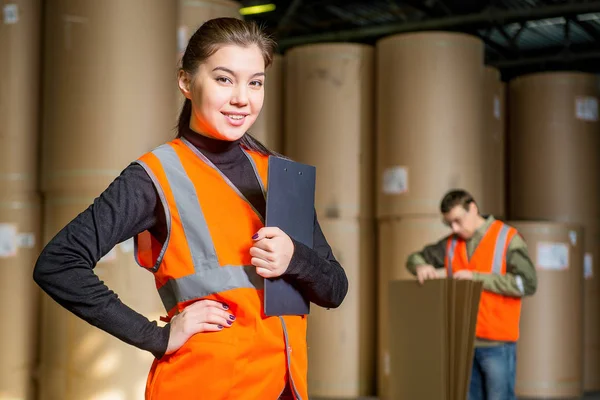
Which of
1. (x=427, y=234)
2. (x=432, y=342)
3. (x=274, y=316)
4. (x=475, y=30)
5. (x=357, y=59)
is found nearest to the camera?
(x=274, y=316)

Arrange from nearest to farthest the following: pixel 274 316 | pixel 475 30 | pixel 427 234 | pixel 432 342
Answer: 1. pixel 274 316
2. pixel 432 342
3. pixel 427 234
4. pixel 475 30

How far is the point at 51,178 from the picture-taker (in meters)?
3.60

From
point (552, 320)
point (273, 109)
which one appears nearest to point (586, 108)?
point (552, 320)

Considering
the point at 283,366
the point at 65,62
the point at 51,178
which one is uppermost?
the point at 65,62

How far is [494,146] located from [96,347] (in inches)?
150

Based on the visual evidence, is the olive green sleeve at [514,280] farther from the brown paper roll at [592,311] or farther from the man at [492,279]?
the brown paper roll at [592,311]

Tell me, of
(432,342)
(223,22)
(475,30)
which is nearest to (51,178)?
(432,342)

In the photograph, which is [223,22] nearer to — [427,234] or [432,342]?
[432,342]

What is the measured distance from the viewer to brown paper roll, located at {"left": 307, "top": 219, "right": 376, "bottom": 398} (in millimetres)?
5719

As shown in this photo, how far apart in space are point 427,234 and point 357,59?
4.43ft

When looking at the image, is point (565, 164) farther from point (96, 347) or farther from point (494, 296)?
point (96, 347)

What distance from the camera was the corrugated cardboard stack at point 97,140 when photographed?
136 inches

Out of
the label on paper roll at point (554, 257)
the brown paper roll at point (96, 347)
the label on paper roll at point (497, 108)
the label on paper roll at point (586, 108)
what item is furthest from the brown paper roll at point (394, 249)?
the brown paper roll at point (96, 347)

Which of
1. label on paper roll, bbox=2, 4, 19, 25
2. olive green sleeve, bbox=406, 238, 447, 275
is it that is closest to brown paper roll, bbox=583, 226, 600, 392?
olive green sleeve, bbox=406, 238, 447, 275
